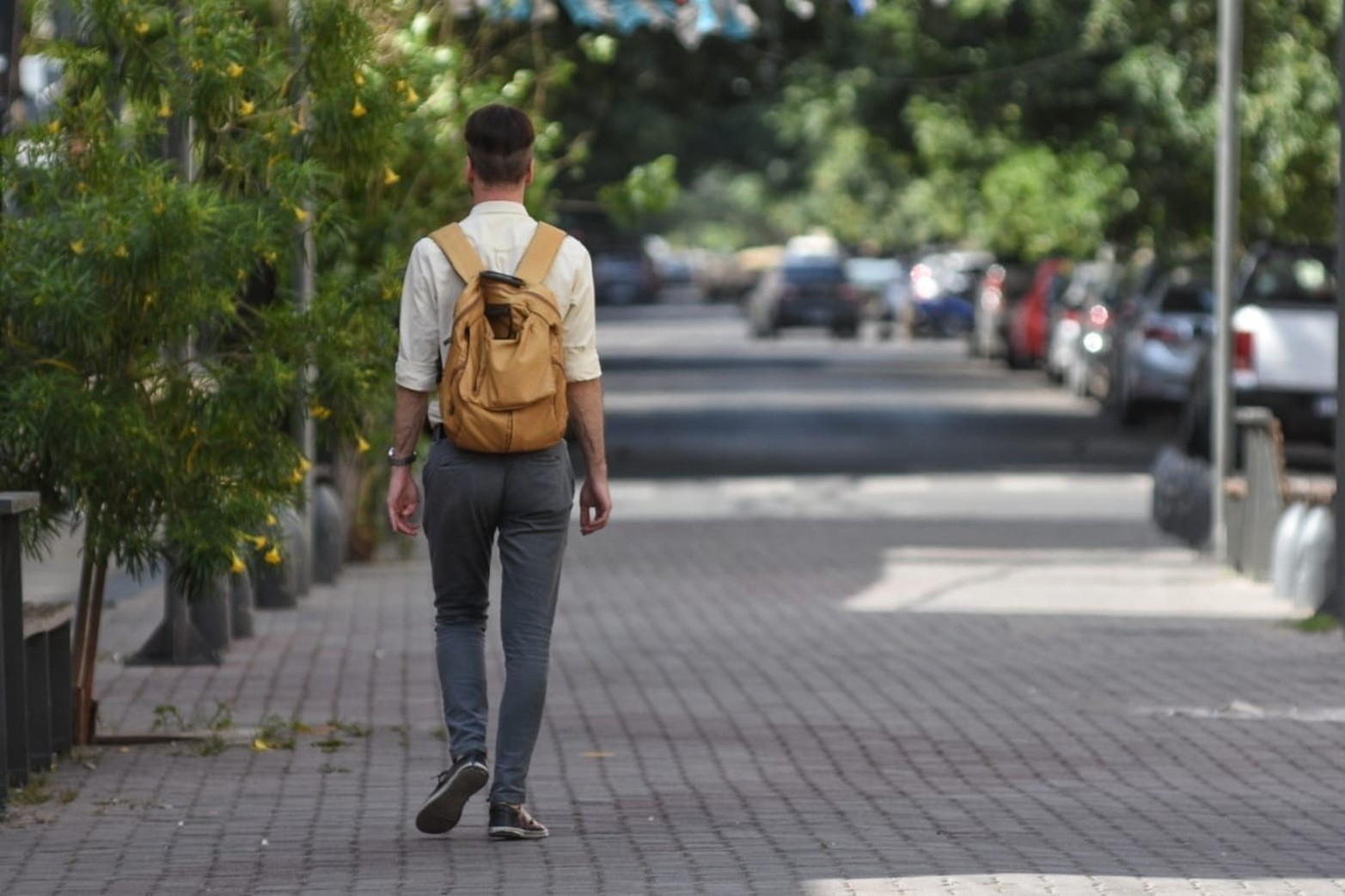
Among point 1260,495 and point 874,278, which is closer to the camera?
point 1260,495

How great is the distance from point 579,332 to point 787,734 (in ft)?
9.09

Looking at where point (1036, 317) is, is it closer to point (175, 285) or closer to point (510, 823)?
point (175, 285)

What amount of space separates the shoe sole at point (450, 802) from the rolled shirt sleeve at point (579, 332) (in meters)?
0.97

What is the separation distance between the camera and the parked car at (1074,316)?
3612 cm

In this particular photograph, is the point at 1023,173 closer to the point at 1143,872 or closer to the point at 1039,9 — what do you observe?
the point at 1039,9

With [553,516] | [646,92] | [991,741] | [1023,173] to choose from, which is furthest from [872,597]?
[1023,173]

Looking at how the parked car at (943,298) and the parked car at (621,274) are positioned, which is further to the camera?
the parked car at (621,274)

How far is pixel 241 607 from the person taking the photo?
12500 millimetres

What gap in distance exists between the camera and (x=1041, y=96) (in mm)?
30062

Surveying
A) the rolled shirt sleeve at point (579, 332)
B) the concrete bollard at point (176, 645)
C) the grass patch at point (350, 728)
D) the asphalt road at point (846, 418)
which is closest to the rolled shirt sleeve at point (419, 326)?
the rolled shirt sleeve at point (579, 332)

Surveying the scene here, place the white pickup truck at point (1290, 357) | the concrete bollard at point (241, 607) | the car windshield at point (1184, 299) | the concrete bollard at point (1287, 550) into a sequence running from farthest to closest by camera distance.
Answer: the car windshield at point (1184, 299) < the white pickup truck at point (1290, 357) < the concrete bollard at point (1287, 550) < the concrete bollard at point (241, 607)

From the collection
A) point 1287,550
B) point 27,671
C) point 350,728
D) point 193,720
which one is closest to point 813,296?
point 1287,550

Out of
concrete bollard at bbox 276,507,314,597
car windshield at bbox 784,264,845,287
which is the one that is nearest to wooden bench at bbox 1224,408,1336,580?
concrete bollard at bbox 276,507,314,597

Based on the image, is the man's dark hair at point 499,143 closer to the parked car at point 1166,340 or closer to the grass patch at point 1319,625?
the grass patch at point 1319,625
